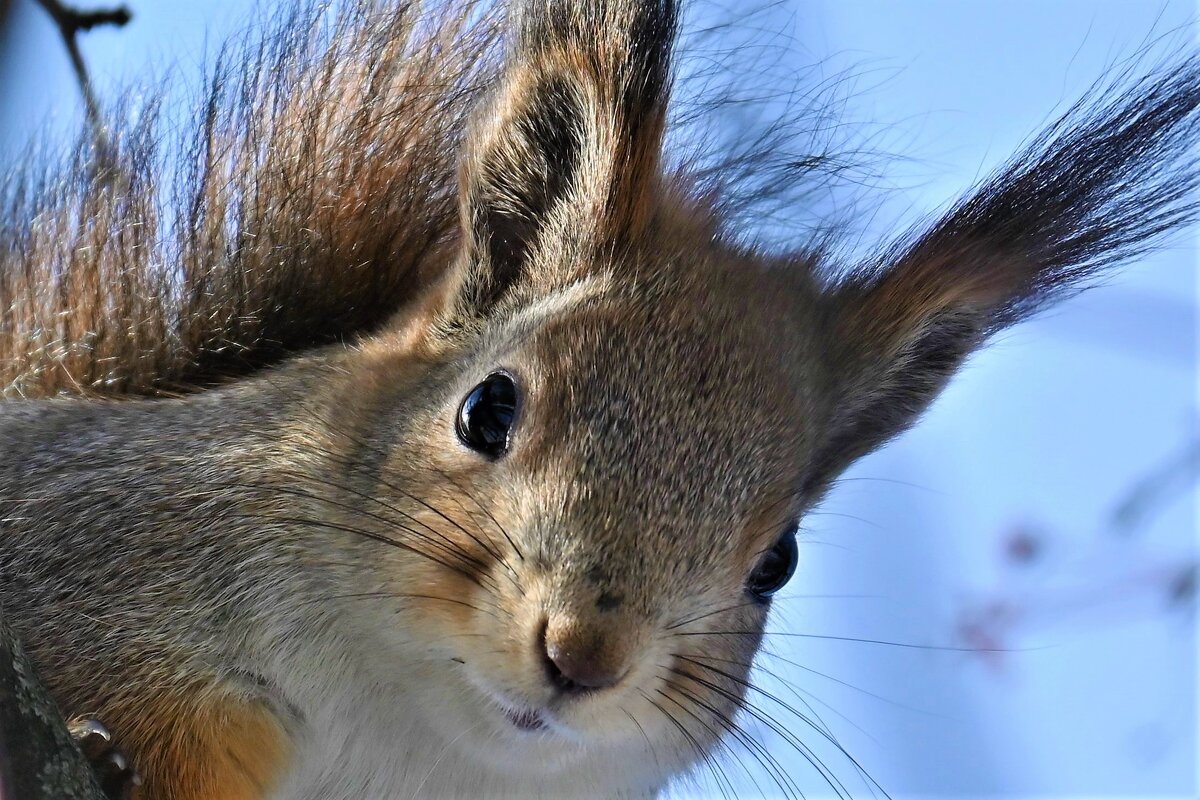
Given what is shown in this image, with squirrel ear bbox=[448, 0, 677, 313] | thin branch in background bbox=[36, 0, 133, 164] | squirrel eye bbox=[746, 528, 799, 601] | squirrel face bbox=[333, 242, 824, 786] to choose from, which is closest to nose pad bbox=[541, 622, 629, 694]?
squirrel face bbox=[333, 242, 824, 786]

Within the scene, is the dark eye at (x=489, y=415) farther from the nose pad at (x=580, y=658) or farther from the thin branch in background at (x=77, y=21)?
the thin branch in background at (x=77, y=21)

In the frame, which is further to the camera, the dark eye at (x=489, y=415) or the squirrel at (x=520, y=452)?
the dark eye at (x=489, y=415)

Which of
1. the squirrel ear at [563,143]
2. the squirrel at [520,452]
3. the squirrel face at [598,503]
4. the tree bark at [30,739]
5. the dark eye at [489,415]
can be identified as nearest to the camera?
the tree bark at [30,739]

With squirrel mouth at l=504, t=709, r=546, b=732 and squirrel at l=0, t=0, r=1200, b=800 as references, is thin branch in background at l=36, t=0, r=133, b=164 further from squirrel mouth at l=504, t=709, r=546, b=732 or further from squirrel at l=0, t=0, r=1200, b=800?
squirrel mouth at l=504, t=709, r=546, b=732

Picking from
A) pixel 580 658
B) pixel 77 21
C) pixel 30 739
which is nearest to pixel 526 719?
pixel 580 658

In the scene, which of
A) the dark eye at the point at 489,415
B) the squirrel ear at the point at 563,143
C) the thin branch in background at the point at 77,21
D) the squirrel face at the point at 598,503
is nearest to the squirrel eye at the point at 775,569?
the squirrel face at the point at 598,503

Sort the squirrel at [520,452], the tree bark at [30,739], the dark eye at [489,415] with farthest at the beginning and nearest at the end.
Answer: the dark eye at [489,415], the squirrel at [520,452], the tree bark at [30,739]

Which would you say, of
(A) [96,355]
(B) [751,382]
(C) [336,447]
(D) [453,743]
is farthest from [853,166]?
(A) [96,355]

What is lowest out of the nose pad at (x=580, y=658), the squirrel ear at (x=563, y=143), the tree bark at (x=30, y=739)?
the tree bark at (x=30, y=739)
